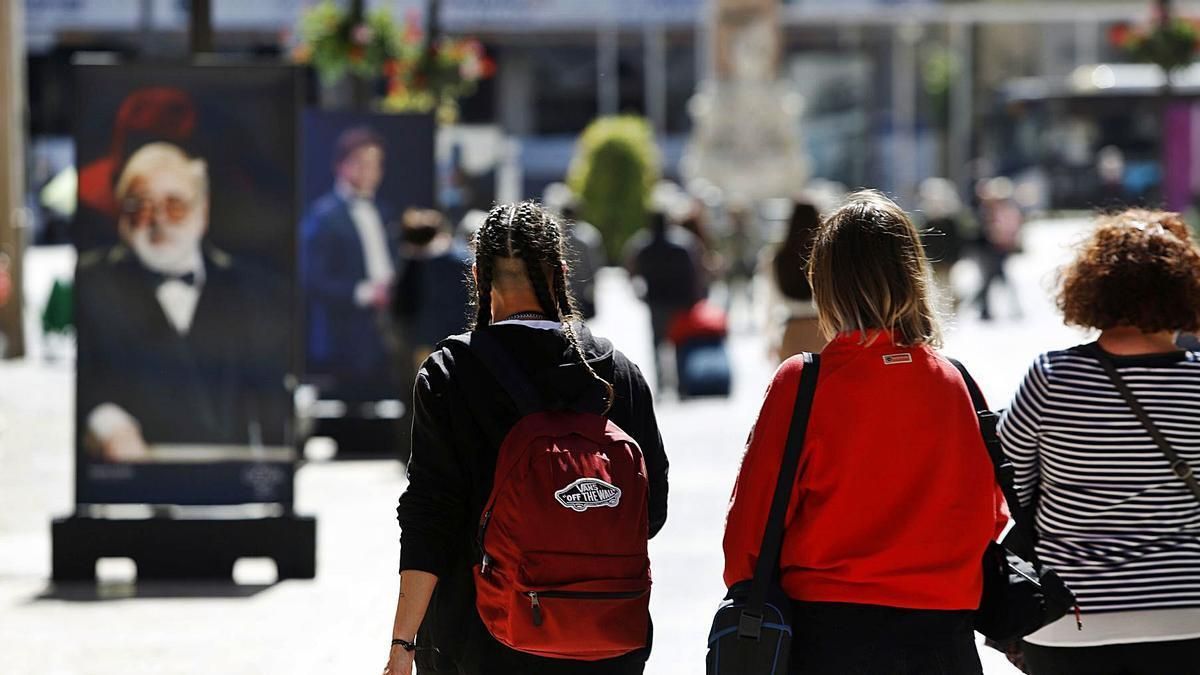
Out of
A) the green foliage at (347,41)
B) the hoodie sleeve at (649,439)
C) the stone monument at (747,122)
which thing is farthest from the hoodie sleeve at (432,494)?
the stone monument at (747,122)

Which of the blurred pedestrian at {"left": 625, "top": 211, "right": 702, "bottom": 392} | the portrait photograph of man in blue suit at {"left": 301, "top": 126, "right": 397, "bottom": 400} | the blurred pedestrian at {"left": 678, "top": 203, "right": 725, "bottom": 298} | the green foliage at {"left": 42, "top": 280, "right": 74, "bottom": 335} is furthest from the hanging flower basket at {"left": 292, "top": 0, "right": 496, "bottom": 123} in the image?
the portrait photograph of man in blue suit at {"left": 301, "top": 126, "right": 397, "bottom": 400}

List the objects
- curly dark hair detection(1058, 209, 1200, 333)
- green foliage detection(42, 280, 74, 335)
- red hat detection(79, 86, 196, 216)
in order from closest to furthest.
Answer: curly dark hair detection(1058, 209, 1200, 333)
red hat detection(79, 86, 196, 216)
green foliage detection(42, 280, 74, 335)

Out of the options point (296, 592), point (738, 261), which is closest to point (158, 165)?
point (296, 592)

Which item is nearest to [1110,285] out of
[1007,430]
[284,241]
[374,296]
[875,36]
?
[1007,430]

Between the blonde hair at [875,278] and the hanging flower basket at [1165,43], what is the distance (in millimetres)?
29690

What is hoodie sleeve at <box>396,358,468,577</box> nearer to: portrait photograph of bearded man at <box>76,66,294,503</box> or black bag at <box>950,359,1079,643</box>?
black bag at <box>950,359,1079,643</box>

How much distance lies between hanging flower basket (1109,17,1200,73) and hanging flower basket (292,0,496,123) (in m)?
13.2

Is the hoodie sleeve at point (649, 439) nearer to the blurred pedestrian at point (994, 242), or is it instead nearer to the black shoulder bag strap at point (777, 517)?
the black shoulder bag strap at point (777, 517)

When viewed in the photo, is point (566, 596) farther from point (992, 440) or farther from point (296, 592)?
point (296, 592)

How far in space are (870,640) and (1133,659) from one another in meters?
0.76

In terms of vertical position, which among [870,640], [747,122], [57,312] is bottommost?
[870,640]

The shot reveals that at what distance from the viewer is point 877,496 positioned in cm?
371

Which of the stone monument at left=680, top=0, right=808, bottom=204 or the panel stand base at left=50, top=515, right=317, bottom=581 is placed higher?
the stone monument at left=680, top=0, right=808, bottom=204

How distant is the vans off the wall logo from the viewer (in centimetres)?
377
